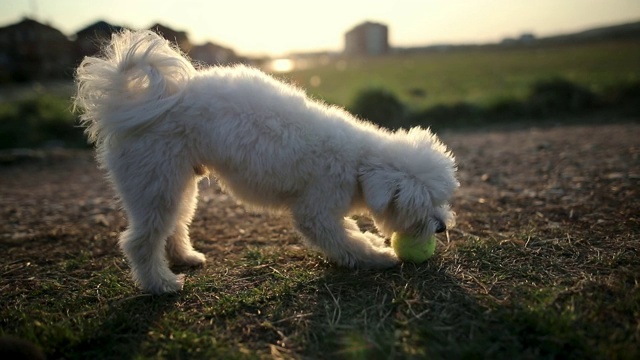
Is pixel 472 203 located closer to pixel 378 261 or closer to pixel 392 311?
pixel 378 261

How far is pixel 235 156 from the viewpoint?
407cm

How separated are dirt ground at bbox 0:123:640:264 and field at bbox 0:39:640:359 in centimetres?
4

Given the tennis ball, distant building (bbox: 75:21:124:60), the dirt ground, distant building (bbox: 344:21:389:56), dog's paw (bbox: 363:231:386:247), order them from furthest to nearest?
distant building (bbox: 344:21:389:56)
distant building (bbox: 75:21:124:60)
the dirt ground
dog's paw (bbox: 363:231:386:247)
the tennis ball

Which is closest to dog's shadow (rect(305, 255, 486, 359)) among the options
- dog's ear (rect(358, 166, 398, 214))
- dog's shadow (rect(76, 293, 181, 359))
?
dog's ear (rect(358, 166, 398, 214))

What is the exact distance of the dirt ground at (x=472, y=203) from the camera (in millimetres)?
5160

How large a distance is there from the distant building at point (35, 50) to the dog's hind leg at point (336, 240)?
1011 cm

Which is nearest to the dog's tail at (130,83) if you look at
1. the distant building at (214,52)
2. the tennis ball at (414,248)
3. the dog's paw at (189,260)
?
the dog's paw at (189,260)

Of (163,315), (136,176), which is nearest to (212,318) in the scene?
(163,315)

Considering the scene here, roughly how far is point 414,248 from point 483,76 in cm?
3204

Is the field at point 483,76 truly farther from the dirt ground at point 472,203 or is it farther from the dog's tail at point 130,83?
the dirt ground at point 472,203

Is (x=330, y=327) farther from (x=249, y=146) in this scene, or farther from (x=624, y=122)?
(x=624, y=122)

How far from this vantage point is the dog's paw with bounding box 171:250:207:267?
4.78 m

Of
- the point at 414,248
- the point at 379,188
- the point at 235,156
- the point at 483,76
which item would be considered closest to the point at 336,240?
the point at 379,188

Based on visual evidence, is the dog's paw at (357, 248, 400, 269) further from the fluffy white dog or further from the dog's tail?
the dog's tail
